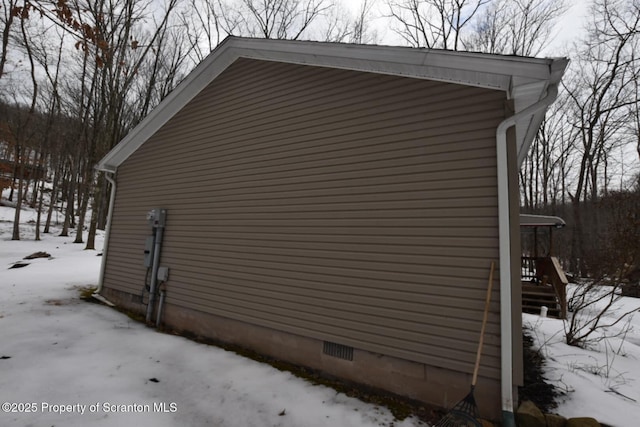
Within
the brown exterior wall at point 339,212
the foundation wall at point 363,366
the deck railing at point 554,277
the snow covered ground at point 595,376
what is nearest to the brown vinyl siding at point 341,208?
the brown exterior wall at point 339,212

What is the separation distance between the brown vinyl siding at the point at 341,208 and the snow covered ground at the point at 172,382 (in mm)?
697

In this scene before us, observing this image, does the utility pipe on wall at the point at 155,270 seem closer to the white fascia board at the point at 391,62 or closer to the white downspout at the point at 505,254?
the white fascia board at the point at 391,62

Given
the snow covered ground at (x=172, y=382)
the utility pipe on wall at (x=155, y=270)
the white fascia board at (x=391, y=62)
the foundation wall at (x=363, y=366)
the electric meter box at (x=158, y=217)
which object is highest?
the white fascia board at (x=391, y=62)

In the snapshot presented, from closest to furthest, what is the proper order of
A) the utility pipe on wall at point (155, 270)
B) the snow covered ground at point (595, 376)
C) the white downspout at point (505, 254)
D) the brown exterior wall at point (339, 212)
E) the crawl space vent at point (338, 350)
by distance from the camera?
the white downspout at point (505, 254) < the snow covered ground at point (595, 376) < the brown exterior wall at point (339, 212) < the crawl space vent at point (338, 350) < the utility pipe on wall at point (155, 270)

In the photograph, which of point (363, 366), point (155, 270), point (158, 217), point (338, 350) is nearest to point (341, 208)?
point (338, 350)

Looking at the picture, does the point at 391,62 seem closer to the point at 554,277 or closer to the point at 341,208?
the point at 341,208

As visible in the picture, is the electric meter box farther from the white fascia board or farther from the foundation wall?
the white fascia board

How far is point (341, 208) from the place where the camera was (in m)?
3.86

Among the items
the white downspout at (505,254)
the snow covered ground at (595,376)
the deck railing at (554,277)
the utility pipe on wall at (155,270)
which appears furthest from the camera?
the deck railing at (554,277)

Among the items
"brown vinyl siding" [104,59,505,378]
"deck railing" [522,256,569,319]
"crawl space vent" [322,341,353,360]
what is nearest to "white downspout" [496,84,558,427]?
"brown vinyl siding" [104,59,505,378]

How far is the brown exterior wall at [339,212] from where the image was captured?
311cm

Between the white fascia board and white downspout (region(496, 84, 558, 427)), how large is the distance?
291 mm

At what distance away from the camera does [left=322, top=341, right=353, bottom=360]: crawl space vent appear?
362 centimetres

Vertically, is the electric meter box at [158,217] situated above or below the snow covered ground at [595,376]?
above
